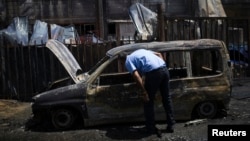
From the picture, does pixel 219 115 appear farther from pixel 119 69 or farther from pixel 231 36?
pixel 231 36

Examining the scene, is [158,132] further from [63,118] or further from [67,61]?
[67,61]

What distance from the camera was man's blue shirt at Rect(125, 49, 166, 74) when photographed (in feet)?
25.1

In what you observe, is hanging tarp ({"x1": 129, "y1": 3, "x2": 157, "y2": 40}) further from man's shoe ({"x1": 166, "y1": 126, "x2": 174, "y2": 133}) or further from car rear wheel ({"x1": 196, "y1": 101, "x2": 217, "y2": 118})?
man's shoe ({"x1": 166, "y1": 126, "x2": 174, "y2": 133})

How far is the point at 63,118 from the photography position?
27.6ft

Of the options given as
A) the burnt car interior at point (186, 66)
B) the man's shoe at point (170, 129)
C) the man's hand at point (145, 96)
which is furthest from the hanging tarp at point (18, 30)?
the man's shoe at point (170, 129)

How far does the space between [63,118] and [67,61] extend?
1558 millimetres

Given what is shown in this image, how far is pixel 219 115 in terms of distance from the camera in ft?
28.4

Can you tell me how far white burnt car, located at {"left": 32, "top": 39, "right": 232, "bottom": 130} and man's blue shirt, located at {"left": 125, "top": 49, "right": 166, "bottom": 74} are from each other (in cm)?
65

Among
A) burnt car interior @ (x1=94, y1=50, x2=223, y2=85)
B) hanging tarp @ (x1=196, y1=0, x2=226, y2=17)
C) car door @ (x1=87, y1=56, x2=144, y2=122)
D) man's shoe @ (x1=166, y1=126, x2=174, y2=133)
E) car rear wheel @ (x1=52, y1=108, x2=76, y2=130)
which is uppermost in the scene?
hanging tarp @ (x1=196, y1=0, x2=226, y2=17)

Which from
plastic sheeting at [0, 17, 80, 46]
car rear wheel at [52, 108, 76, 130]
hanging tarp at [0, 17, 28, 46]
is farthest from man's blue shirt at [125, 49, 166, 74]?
hanging tarp at [0, 17, 28, 46]

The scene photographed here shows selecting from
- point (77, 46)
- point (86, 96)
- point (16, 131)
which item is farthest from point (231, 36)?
point (16, 131)

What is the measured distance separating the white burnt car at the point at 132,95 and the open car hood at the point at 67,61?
0.12 metres

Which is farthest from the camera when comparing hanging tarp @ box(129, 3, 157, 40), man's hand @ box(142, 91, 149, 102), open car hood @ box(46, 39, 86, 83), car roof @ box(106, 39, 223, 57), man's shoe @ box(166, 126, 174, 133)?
hanging tarp @ box(129, 3, 157, 40)

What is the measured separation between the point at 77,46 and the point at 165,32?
235cm
